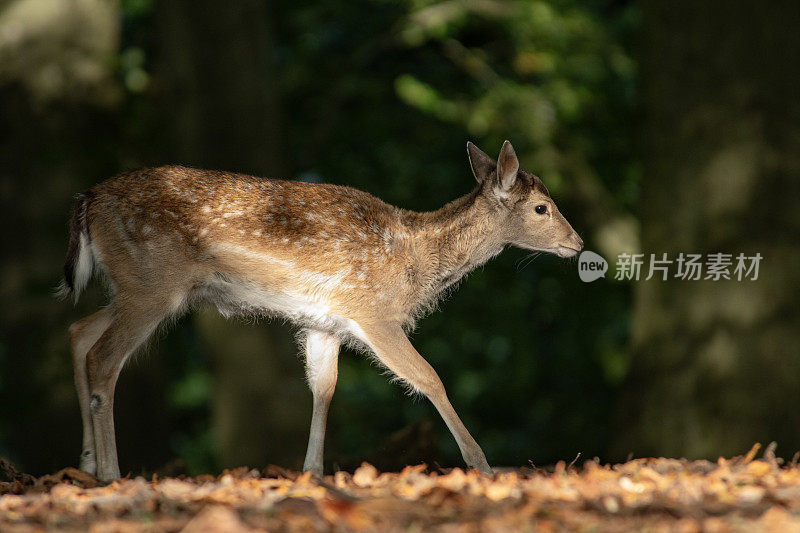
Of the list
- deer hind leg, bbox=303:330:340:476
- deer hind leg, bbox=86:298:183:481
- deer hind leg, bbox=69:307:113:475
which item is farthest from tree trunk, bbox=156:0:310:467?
deer hind leg, bbox=86:298:183:481

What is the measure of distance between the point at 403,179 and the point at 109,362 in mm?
7822

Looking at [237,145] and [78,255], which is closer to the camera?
[78,255]

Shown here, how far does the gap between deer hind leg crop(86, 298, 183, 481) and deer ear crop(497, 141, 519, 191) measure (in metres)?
2.32

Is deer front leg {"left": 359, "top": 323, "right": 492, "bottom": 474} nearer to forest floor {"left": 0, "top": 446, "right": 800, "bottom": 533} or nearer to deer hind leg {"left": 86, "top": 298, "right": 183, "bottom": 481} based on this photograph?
forest floor {"left": 0, "top": 446, "right": 800, "bottom": 533}

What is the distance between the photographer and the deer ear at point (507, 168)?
6445 mm

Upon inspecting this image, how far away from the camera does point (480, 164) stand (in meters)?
6.77

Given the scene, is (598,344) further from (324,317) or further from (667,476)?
(667,476)

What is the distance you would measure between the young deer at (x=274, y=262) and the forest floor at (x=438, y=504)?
1.14 metres

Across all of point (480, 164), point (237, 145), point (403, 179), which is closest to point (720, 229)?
point (480, 164)

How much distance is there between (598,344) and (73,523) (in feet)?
36.5

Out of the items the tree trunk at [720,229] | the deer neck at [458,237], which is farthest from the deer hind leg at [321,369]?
the tree trunk at [720,229]

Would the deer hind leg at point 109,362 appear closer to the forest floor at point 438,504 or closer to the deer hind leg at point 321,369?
the forest floor at point 438,504

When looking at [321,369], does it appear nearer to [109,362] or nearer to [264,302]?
[264,302]

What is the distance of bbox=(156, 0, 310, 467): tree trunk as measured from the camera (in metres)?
9.49
